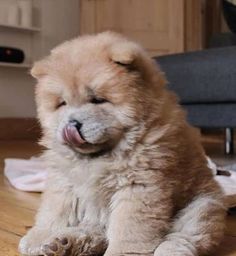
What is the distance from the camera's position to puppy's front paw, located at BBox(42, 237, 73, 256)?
75 cm

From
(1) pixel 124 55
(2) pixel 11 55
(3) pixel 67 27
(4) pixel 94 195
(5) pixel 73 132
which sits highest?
(3) pixel 67 27

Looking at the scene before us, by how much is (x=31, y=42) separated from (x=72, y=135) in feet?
10.1

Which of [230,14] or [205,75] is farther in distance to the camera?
[230,14]

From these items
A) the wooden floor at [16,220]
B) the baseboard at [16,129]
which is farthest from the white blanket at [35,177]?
the baseboard at [16,129]

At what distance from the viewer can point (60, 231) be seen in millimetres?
804

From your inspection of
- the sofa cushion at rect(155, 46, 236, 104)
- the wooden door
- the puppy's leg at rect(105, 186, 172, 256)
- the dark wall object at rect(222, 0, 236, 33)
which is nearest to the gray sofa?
A: the sofa cushion at rect(155, 46, 236, 104)

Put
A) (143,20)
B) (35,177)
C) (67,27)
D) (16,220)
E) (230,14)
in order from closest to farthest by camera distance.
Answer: (16,220), (35,177), (230,14), (143,20), (67,27)

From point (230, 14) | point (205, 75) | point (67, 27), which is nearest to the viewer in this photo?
point (205, 75)

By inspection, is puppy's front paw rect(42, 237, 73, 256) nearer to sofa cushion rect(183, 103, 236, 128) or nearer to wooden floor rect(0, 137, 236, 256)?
wooden floor rect(0, 137, 236, 256)

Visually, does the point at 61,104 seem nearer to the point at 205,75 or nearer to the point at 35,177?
the point at 35,177

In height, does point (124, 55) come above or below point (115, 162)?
above

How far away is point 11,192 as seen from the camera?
1.50m

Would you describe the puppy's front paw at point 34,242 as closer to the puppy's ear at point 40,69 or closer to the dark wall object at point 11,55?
the puppy's ear at point 40,69

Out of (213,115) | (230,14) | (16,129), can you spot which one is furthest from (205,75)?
(16,129)
